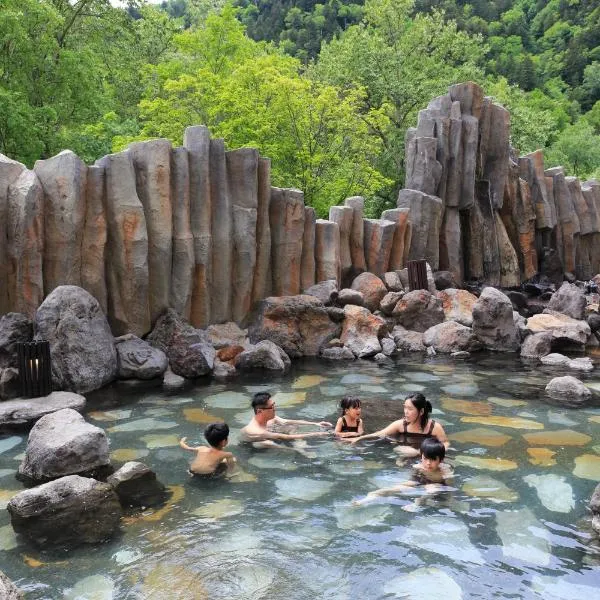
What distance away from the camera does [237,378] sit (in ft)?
34.7

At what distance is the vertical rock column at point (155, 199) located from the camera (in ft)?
36.1

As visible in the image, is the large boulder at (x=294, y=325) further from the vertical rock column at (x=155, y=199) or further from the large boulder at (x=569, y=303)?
the large boulder at (x=569, y=303)

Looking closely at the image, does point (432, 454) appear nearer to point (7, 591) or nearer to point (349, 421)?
point (349, 421)

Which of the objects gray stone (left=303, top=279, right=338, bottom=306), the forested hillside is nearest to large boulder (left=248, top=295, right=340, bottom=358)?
gray stone (left=303, top=279, right=338, bottom=306)

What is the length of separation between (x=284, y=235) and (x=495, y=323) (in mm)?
4650

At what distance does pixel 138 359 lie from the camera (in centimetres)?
1016

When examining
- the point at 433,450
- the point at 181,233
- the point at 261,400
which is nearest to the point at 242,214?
the point at 181,233

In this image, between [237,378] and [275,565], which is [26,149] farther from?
[275,565]

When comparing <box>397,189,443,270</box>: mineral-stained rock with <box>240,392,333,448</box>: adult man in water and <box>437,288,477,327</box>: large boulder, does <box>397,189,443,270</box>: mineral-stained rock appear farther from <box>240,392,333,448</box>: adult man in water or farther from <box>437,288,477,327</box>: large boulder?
<box>240,392,333,448</box>: adult man in water

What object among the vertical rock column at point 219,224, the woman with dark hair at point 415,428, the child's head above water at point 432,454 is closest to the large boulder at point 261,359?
the vertical rock column at point 219,224

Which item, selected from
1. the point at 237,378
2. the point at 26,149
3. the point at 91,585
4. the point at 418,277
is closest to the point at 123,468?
the point at 91,585

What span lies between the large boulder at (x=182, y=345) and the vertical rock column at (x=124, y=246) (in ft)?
1.57

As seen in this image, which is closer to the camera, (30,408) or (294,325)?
(30,408)

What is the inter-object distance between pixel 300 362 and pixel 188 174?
13.0ft
